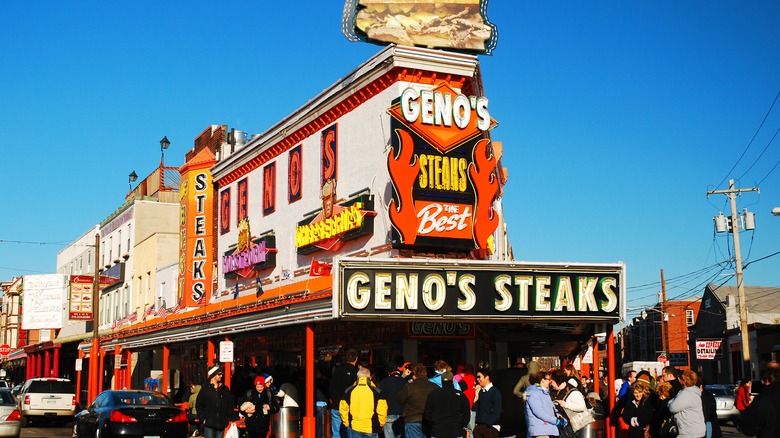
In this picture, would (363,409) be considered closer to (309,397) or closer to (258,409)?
(258,409)

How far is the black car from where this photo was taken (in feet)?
61.5

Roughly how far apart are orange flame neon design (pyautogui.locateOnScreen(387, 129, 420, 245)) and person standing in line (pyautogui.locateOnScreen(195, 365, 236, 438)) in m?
8.13

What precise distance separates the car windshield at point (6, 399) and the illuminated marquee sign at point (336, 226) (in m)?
9.15

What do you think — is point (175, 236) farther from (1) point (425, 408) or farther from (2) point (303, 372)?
(1) point (425, 408)

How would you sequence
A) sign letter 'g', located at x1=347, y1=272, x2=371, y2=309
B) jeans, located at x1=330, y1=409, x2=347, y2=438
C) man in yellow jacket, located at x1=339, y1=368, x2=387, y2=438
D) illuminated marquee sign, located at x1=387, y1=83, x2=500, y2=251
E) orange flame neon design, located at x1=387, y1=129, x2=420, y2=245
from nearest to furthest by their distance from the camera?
man in yellow jacket, located at x1=339, y1=368, x2=387, y2=438, jeans, located at x1=330, y1=409, x2=347, y2=438, sign letter 'g', located at x1=347, y1=272, x2=371, y2=309, orange flame neon design, located at x1=387, y1=129, x2=420, y2=245, illuminated marquee sign, located at x1=387, y1=83, x2=500, y2=251

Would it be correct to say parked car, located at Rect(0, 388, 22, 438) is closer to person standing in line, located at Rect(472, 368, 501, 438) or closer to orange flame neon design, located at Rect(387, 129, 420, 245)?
orange flame neon design, located at Rect(387, 129, 420, 245)

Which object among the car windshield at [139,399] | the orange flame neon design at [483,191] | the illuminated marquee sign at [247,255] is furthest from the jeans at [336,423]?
the illuminated marquee sign at [247,255]

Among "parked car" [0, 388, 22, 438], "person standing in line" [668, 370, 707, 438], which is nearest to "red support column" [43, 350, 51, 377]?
"parked car" [0, 388, 22, 438]

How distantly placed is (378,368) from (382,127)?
6396 millimetres

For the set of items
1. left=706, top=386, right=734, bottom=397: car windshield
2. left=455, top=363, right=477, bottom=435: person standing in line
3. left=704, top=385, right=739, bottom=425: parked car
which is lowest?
left=704, top=385, right=739, bottom=425: parked car

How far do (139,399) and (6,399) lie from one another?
6.42 m

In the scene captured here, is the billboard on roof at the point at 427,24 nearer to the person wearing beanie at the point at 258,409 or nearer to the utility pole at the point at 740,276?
the person wearing beanie at the point at 258,409

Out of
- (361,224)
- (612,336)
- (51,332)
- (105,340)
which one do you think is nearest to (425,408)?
(612,336)

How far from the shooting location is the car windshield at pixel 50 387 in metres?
32.4
